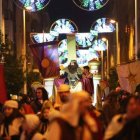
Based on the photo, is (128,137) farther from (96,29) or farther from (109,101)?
(96,29)

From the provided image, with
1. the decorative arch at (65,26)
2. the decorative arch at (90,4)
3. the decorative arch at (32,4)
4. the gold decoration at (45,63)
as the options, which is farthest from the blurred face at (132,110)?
the decorative arch at (65,26)

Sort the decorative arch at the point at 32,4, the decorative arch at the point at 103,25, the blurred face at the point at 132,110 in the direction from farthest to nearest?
the decorative arch at the point at 103,25, the decorative arch at the point at 32,4, the blurred face at the point at 132,110

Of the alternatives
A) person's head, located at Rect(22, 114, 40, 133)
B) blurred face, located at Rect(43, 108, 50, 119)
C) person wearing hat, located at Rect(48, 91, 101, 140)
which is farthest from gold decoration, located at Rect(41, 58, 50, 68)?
person wearing hat, located at Rect(48, 91, 101, 140)

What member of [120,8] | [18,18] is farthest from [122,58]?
[18,18]

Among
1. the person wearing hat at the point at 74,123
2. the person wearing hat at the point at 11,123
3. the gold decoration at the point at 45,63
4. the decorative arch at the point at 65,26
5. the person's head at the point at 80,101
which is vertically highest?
the decorative arch at the point at 65,26

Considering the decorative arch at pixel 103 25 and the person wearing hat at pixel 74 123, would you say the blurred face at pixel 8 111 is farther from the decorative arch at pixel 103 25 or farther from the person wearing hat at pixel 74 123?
the decorative arch at pixel 103 25

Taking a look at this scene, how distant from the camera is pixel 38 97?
1644cm

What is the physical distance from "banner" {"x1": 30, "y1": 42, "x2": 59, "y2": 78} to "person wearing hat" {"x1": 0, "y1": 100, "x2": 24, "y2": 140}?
9086mm

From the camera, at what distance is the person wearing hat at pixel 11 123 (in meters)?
11.8

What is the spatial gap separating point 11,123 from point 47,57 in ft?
31.2

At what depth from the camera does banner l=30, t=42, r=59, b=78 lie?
21.4 m

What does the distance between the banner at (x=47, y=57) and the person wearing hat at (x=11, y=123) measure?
358 inches

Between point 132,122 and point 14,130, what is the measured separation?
11.4 ft

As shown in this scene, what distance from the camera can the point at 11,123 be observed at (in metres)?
12.1
